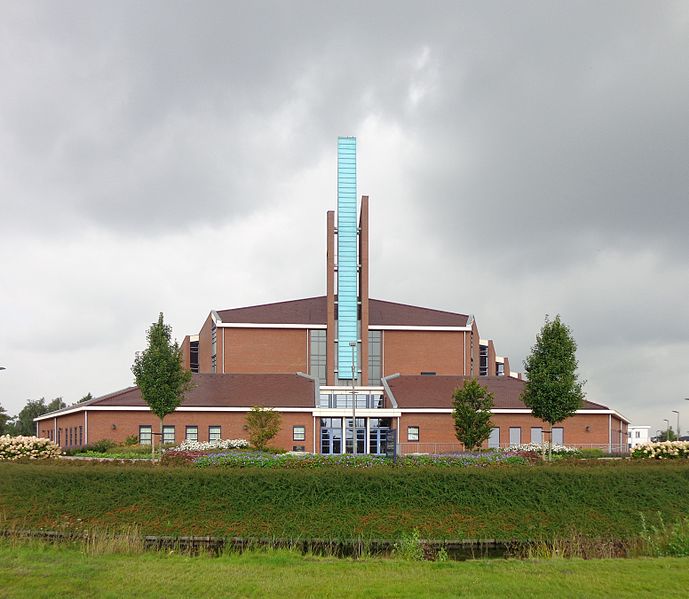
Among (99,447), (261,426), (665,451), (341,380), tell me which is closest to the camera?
(665,451)

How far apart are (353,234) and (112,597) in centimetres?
4604

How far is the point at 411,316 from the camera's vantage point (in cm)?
5903

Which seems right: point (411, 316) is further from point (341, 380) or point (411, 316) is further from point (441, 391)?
point (441, 391)

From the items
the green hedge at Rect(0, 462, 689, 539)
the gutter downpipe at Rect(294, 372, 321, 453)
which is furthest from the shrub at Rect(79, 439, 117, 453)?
the green hedge at Rect(0, 462, 689, 539)

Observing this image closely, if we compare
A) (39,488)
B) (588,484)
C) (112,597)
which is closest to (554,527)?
(588,484)

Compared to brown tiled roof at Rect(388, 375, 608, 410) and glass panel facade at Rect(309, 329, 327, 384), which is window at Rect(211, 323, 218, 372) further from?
brown tiled roof at Rect(388, 375, 608, 410)

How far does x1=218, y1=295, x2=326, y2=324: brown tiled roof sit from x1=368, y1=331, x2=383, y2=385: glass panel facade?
3720 mm

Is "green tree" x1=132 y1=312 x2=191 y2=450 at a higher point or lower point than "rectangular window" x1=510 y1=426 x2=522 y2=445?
higher

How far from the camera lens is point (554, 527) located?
1762cm

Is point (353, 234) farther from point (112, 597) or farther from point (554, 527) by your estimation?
point (112, 597)

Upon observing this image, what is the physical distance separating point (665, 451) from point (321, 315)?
1373 inches

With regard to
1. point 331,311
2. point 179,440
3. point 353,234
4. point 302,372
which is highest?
point 353,234

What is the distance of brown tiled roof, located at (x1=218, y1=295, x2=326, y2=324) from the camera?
58094 mm

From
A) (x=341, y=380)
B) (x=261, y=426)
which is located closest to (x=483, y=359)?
(x=341, y=380)
